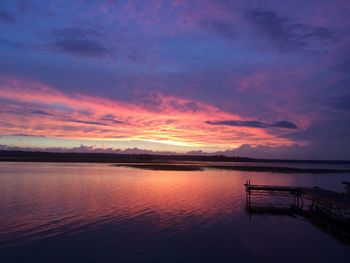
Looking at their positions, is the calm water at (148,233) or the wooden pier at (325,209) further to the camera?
the wooden pier at (325,209)

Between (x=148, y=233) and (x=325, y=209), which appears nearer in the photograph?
(x=148, y=233)

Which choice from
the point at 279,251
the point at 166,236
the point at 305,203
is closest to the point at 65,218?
the point at 166,236

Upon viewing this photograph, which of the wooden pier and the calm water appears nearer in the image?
the calm water

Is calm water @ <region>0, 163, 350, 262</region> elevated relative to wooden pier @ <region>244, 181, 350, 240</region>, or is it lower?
lower

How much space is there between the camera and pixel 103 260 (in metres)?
19.0

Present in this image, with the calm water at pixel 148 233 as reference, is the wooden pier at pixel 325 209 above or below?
above

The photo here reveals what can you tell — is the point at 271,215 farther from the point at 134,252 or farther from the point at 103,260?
the point at 103,260

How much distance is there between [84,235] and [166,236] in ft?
18.4

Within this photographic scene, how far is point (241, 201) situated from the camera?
4350 centimetres

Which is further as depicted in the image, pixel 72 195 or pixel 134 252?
pixel 72 195

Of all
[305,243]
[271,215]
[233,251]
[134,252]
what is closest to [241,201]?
[271,215]

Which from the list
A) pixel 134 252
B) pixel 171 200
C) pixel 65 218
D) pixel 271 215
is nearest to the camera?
pixel 134 252

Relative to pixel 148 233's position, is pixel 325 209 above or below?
above

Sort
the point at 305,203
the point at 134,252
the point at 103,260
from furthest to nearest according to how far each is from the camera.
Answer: the point at 305,203, the point at 134,252, the point at 103,260
